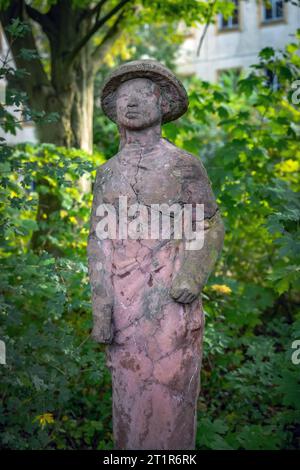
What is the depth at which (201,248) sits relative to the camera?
2906mm

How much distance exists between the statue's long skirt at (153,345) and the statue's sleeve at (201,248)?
2.3 inches

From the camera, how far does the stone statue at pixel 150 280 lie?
113 inches

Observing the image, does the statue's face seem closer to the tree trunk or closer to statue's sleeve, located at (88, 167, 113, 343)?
statue's sleeve, located at (88, 167, 113, 343)

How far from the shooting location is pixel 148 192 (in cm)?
289

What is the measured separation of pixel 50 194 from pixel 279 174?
2678 mm

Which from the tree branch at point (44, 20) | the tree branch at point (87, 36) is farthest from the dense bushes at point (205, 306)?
the tree branch at point (44, 20)

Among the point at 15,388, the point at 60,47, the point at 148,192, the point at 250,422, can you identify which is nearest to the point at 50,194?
the point at 60,47

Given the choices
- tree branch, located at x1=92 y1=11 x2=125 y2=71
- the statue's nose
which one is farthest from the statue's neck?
tree branch, located at x1=92 y1=11 x2=125 y2=71

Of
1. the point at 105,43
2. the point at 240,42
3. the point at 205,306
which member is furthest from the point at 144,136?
the point at 240,42

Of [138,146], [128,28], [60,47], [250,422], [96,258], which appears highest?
[128,28]

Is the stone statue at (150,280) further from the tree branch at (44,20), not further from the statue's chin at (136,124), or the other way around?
the tree branch at (44,20)

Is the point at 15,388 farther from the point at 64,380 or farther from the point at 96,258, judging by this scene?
the point at 96,258

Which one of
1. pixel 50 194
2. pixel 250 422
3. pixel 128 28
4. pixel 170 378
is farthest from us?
pixel 128 28

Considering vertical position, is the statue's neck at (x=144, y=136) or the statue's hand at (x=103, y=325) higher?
the statue's neck at (x=144, y=136)
